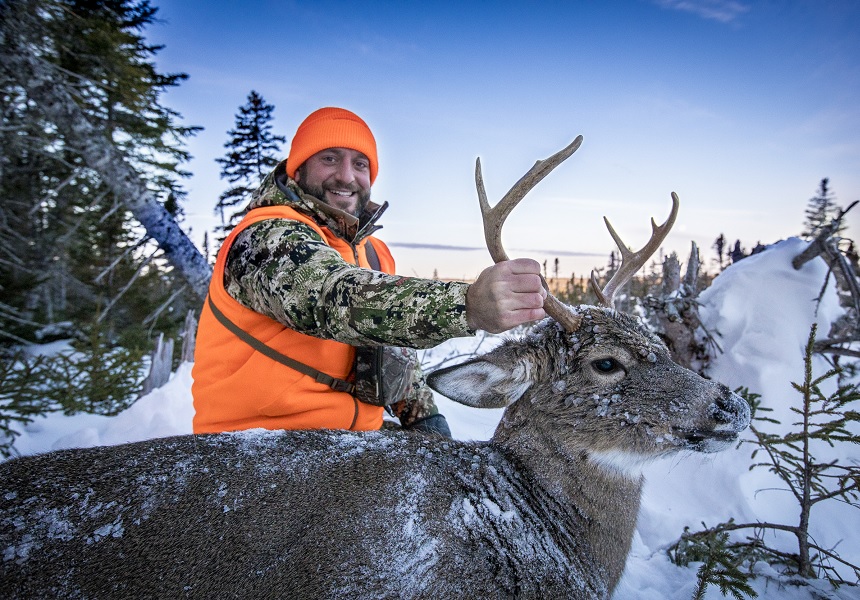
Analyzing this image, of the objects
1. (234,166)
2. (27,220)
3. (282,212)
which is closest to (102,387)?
(282,212)

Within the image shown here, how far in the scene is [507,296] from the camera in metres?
1.85

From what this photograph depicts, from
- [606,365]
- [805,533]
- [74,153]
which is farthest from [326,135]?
[74,153]

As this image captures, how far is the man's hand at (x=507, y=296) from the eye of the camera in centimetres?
185

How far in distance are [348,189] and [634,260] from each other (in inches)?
87.2

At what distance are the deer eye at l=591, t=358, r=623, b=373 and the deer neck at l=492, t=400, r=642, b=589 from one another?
1.26 feet

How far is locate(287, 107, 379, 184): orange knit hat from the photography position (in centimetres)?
369

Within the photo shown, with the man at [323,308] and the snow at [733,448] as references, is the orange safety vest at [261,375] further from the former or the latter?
the snow at [733,448]

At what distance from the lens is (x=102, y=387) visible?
6.77 m

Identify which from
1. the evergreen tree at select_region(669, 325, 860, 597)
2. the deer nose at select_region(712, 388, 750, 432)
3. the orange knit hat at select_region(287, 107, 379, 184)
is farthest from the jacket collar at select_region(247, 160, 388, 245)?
the evergreen tree at select_region(669, 325, 860, 597)

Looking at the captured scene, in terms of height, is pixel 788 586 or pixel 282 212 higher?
pixel 282 212

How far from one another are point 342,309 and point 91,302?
1590 centimetres

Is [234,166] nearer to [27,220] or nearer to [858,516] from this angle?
[27,220]

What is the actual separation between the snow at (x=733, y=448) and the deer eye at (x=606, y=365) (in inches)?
29.7

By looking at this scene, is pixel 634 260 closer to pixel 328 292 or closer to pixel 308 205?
pixel 328 292
